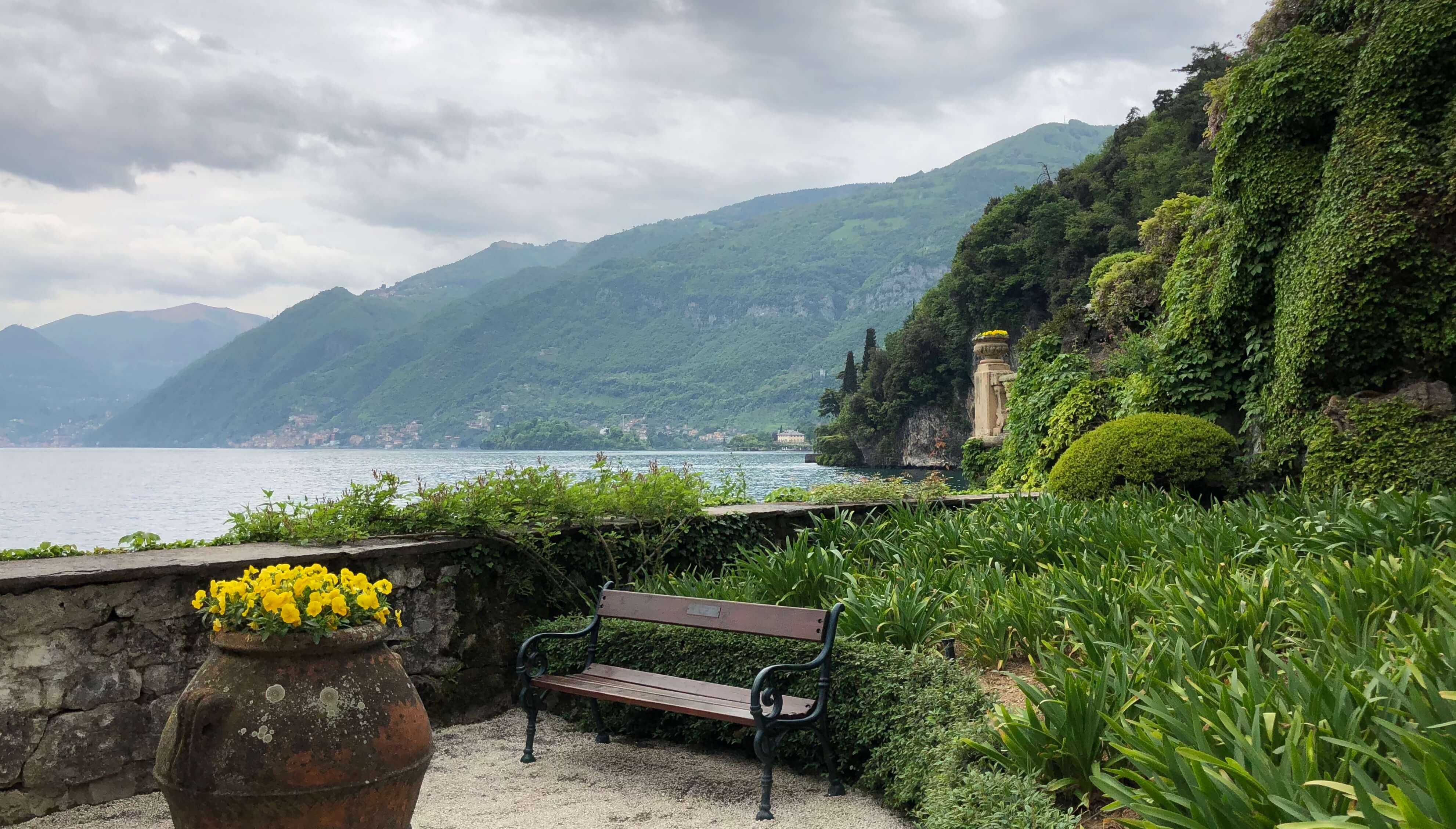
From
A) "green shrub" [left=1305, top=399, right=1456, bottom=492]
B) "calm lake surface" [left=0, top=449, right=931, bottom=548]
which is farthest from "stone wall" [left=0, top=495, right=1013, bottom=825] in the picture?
"green shrub" [left=1305, top=399, right=1456, bottom=492]

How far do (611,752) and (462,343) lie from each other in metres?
113

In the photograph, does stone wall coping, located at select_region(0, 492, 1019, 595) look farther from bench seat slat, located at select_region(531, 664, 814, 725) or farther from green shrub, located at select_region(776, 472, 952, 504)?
green shrub, located at select_region(776, 472, 952, 504)

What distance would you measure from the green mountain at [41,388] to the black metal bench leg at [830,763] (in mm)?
116484

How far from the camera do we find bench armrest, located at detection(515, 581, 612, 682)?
4879 mm

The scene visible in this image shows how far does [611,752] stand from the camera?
16.2ft

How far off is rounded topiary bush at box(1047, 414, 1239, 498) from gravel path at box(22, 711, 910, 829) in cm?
658

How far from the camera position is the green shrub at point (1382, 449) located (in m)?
8.52

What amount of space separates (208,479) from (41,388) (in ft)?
255

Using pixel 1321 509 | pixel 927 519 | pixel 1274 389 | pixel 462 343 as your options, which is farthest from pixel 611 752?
pixel 462 343

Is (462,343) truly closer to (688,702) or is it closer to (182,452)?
(182,452)

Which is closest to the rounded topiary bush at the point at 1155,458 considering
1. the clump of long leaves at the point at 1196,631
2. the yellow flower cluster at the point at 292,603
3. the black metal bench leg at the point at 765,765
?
the clump of long leaves at the point at 1196,631

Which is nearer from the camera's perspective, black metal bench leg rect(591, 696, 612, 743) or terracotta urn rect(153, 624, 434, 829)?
terracotta urn rect(153, 624, 434, 829)

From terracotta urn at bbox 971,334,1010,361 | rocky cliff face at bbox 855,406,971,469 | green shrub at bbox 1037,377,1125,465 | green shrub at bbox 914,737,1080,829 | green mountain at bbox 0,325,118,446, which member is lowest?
rocky cliff face at bbox 855,406,971,469

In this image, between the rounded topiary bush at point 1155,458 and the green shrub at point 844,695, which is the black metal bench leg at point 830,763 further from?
the rounded topiary bush at point 1155,458
